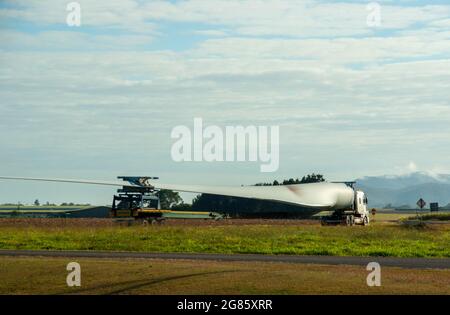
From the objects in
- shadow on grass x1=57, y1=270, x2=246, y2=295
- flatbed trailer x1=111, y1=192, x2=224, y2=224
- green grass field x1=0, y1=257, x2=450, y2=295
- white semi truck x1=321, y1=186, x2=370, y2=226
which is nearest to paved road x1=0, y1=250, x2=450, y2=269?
green grass field x1=0, y1=257, x2=450, y2=295

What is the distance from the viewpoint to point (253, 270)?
25.7 meters

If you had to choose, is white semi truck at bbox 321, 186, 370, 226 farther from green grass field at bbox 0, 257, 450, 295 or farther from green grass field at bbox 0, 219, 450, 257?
green grass field at bbox 0, 257, 450, 295

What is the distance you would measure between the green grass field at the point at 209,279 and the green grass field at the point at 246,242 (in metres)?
9.13

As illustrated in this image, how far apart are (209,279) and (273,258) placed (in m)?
10.5

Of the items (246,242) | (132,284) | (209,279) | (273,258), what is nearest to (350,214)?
(246,242)

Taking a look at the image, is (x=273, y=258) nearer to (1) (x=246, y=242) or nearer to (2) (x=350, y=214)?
(1) (x=246, y=242)

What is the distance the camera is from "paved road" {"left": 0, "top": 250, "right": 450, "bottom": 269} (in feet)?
102

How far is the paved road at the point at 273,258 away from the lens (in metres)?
31.0

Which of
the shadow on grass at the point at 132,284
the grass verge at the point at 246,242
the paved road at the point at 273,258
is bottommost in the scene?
the shadow on grass at the point at 132,284

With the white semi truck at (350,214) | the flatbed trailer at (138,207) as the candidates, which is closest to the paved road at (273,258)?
the flatbed trailer at (138,207)

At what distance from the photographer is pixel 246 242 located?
41.3 metres

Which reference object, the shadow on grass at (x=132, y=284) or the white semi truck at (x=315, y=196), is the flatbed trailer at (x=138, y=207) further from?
the shadow on grass at (x=132, y=284)

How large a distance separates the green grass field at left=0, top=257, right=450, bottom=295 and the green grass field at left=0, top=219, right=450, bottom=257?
9127 mm

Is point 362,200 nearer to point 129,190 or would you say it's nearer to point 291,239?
point 129,190
